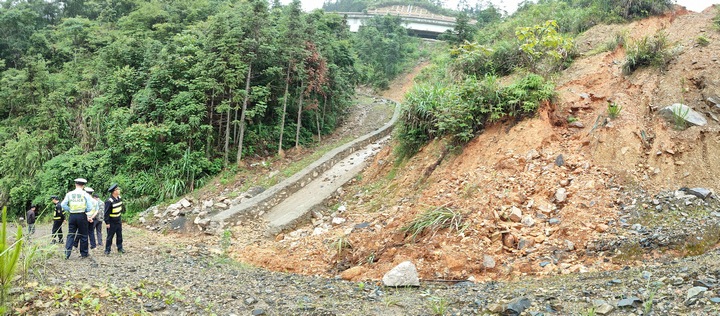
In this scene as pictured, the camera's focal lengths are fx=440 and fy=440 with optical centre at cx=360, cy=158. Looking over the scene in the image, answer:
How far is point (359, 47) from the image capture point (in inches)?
1341

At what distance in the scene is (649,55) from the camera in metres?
9.08

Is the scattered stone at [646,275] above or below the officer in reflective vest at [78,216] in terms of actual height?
above

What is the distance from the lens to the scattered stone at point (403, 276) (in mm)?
5766

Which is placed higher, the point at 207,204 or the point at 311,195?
the point at 311,195

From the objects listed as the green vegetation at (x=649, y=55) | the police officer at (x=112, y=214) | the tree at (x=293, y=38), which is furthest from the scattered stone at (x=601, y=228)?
the tree at (x=293, y=38)

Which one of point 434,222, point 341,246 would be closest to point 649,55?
point 434,222

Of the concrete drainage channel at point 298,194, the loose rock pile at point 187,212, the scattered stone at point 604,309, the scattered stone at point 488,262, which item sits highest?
the scattered stone at point 604,309

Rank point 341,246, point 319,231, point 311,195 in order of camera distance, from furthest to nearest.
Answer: point 311,195, point 319,231, point 341,246

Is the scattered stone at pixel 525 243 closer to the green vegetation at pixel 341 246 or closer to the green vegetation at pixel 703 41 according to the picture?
the green vegetation at pixel 341 246

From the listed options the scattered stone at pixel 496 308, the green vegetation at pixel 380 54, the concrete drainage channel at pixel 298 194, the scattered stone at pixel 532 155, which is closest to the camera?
the scattered stone at pixel 496 308

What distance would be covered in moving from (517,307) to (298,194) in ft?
27.6

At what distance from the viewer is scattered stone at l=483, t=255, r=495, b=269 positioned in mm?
6000

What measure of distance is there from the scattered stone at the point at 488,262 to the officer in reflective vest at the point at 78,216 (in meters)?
6.13

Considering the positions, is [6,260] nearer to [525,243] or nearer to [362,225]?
[362,225]
